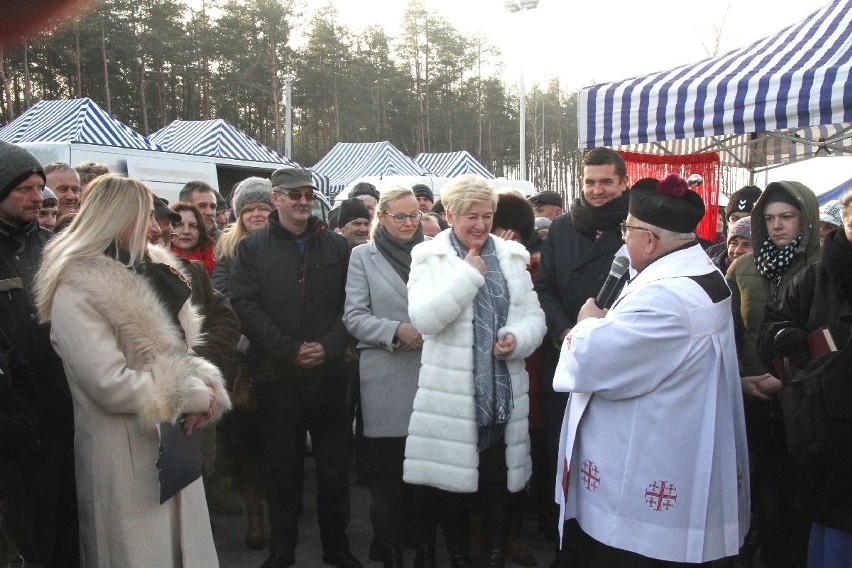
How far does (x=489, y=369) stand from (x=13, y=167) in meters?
2.25

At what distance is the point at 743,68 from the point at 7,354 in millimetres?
4680

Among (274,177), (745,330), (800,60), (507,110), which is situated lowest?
(745,330)

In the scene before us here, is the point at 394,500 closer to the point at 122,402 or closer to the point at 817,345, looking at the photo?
the point at 122,402

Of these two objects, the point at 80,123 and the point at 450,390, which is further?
the point at 80,123

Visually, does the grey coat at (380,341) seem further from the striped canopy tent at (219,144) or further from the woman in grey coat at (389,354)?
the striped canopy tent at (219,144)

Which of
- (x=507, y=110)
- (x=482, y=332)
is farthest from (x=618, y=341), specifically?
(x=507, y=110)

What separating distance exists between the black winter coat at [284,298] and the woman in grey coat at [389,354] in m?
0.19

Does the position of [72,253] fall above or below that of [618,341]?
above

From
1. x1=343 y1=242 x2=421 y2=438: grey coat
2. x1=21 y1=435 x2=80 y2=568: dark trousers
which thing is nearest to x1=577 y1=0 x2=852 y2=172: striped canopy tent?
x1=343 y1=242 x2=421 y2=438: grey coat

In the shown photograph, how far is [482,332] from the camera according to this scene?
3547 millimetres

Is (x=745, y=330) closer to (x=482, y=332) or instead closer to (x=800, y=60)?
(x=482, y=332)

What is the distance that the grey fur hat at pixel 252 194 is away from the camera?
5117 millimetres

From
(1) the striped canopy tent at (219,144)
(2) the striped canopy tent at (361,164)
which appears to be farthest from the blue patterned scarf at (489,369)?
(2) the striped canopy tent at (361,164)

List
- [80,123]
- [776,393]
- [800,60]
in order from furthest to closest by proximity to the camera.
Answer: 1. [80,123]
2. [800,60]
3. [776,393]
